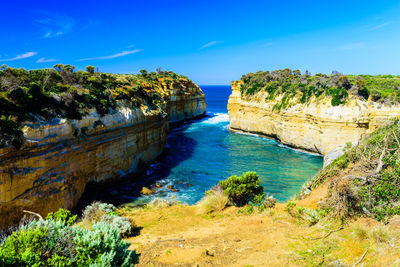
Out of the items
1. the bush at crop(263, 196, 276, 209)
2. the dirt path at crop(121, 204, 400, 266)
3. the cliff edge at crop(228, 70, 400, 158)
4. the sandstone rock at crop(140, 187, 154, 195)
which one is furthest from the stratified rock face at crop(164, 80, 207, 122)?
the dirt path at crop(121, 204, 400, 266)

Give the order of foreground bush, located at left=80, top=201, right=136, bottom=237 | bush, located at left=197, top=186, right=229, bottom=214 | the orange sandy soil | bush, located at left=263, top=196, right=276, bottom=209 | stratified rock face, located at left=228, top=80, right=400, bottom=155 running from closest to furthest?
the orange sandy soil → foreground bush, located at left=80, top=201, right=136, bottom=237 → bush, located at left=263, top=196, right=276, bottom=209 → bush, located at left=197, top=186, right=229, bottom=214 → stratified rock face, located at left=228, top=80, right=400, bottom=155

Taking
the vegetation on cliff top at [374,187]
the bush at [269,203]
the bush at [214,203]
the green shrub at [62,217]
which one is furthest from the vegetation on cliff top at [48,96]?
the vegetation on cliff top at [374,187]

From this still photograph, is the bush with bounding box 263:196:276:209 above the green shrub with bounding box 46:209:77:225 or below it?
below

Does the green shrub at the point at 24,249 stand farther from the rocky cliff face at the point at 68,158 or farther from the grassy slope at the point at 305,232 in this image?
the rocky cliff face at the point at 68,158

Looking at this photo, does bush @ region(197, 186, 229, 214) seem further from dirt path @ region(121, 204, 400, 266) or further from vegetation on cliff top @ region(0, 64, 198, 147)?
vegetation on cliff top @ region(0, 64, 198, 147)

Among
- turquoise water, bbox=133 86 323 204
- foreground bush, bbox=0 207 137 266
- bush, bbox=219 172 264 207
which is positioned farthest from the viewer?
turquoise water, bbox=133 86 323 204

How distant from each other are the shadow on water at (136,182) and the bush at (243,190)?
25.2 ft

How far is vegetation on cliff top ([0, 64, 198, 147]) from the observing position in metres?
11.9

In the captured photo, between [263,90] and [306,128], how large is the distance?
11450 millimetres

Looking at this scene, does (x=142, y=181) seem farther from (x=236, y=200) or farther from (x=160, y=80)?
(x=160, y=80)

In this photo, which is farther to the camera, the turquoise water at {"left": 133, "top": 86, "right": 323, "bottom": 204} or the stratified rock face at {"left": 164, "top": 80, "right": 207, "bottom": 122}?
the stratified rock face at {"left": 164, "top": 80, "right": 207, "bottom": 122}

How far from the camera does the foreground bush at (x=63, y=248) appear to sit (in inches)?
177

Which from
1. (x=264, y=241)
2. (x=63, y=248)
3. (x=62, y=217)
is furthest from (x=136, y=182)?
(x=63, y=248)

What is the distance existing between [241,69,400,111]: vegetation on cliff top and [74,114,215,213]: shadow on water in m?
15.3
